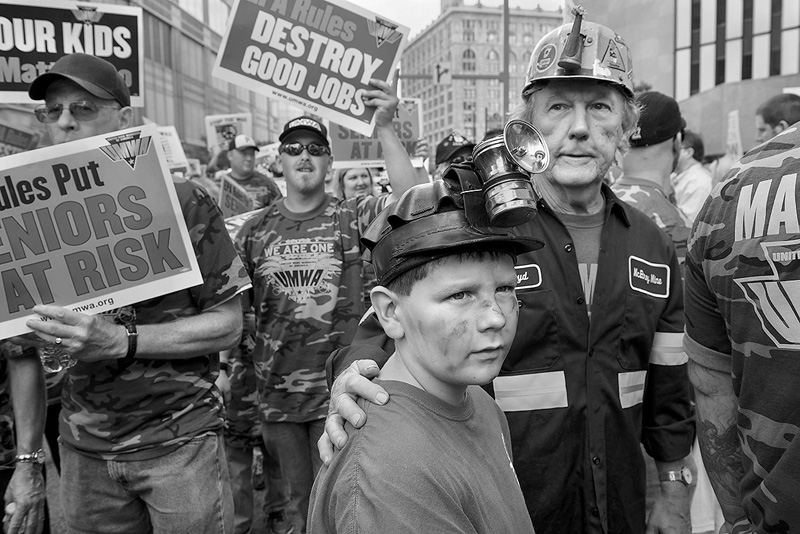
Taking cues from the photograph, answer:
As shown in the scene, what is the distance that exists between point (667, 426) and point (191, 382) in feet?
5.91

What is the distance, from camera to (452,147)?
6.09 metres

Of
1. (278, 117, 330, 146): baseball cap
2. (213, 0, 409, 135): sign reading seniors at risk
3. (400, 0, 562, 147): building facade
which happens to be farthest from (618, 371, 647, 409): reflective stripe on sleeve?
(400, 0, 562, 147): building facade

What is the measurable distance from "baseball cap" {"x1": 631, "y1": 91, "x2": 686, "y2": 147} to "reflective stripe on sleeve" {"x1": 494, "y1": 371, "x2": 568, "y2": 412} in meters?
2.00

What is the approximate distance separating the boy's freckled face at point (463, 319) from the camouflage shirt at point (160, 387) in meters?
1.49

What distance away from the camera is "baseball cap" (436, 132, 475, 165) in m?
6.04

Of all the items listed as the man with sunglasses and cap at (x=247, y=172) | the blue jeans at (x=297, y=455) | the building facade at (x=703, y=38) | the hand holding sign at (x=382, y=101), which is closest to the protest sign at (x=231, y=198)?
the man with sunglasses and cap at (x=247, y=172)

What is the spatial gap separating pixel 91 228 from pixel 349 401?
147cm

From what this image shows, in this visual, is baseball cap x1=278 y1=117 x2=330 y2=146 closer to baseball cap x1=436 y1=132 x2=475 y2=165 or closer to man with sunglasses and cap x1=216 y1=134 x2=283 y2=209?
baseball cap x1=436 y1=132 x2=475 y2=165

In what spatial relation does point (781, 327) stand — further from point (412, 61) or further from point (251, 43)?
point (412, 61)

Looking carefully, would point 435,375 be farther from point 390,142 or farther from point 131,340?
point 390,142

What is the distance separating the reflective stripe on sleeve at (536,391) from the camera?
7.10ft

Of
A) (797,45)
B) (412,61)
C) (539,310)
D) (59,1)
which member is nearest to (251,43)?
(59,1)

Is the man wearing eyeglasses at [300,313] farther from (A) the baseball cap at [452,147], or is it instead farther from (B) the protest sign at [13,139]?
(A) the baseball cap at [452,147]

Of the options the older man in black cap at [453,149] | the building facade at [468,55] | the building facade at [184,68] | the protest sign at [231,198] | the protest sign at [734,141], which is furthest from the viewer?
the building facade at [468,55]
